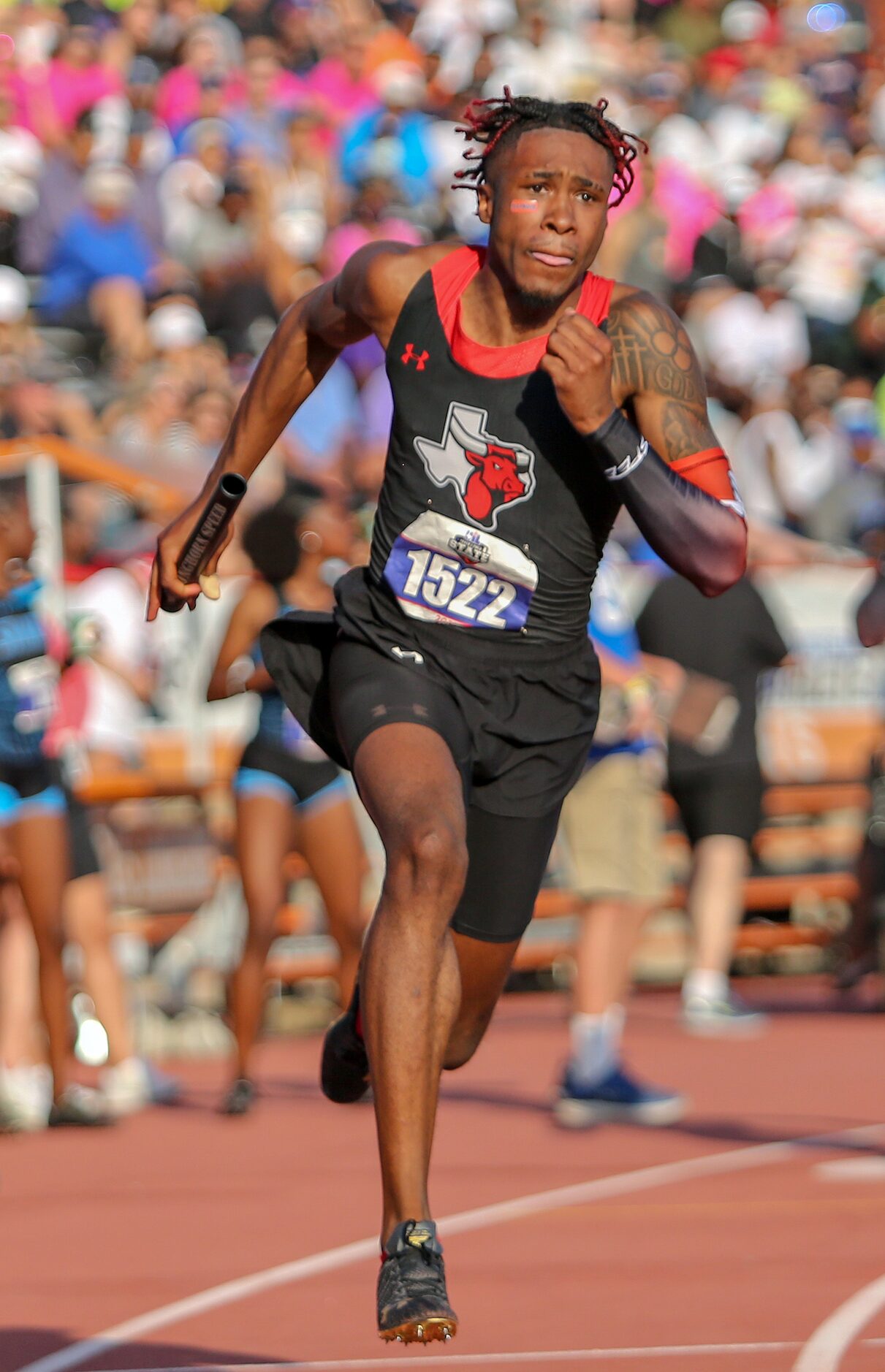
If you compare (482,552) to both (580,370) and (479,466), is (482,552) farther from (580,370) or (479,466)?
(580,370)

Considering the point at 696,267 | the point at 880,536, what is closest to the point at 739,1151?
the point at 880,536

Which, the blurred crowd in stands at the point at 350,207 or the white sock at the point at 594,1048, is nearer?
the white sock at the point at 594,1048

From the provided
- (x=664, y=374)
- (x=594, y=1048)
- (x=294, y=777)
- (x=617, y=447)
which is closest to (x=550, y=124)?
(x=664, y=374)

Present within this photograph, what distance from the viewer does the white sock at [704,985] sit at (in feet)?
38.7

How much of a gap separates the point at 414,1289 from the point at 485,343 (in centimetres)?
197

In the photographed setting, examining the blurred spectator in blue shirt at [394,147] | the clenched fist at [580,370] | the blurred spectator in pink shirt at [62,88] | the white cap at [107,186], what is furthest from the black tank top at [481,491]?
the blurred spectator in blue shirt at [394,147]

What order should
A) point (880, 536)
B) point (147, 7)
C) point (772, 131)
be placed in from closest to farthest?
point (880, 536) < point (147, 7) < point (772, 131)

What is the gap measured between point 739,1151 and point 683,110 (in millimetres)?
13979

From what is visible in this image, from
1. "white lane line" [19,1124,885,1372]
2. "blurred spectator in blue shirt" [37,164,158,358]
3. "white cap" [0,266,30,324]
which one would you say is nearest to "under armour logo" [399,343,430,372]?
"white lane line" [19,1124,885,1372]

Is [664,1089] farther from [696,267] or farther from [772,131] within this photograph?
[772,131]

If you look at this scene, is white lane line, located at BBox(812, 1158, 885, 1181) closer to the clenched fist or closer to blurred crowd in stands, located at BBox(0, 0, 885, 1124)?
the clenched fist

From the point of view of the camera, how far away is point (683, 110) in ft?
67.9

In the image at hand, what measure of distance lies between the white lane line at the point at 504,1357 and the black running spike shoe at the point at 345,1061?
2.02 feet

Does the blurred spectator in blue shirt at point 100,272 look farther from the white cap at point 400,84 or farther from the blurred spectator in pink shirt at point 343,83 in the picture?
the white cap at point 400,84
